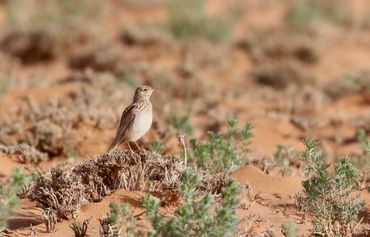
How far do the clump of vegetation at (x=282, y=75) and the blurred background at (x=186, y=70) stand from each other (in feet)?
0.08

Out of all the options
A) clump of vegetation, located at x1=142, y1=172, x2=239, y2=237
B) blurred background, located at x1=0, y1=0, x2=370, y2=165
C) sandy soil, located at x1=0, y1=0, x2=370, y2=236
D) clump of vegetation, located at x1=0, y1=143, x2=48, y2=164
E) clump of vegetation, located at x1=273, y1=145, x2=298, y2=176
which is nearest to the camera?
clump of vegetation, located at x1=142, y1=172, x2=239, y2=237

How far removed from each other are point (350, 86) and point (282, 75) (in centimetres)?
180

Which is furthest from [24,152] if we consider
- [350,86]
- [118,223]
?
[350,86]

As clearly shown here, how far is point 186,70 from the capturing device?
15430mm

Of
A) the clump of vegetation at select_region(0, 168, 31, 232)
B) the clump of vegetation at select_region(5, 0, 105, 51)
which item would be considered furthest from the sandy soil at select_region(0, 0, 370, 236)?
the clump of vegetation at select_region(0, 168, 31, 232)

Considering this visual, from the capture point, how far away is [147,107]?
8.00m

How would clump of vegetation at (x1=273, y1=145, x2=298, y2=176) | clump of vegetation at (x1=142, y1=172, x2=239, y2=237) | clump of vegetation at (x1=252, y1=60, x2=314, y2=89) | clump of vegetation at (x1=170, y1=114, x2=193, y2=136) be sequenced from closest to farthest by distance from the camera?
clump of vegetation at (x1=142, y1=172, x2=239, y2=237) < clump of vegetation at (x1=273, y1=145, x2=298, y2=176) < clump of vegetation at (x1=170, y1=114, x2=193, y2=136) < clump of vegetation at (x1=252, y1=60, x2=314, y2=89)

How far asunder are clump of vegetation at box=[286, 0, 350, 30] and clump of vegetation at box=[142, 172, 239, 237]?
14.2m

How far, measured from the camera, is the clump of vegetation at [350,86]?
47.2 ft

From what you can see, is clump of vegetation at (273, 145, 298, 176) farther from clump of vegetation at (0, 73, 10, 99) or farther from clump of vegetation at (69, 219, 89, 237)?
clump of vegetation at (0, 73, 10, 99)

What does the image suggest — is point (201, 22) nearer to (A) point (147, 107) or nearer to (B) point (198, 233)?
(A) point (147, 107)

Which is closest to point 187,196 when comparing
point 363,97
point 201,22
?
point 363,97

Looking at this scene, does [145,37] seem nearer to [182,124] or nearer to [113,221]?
[182,124]

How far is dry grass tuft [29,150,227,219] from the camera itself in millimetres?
6984
